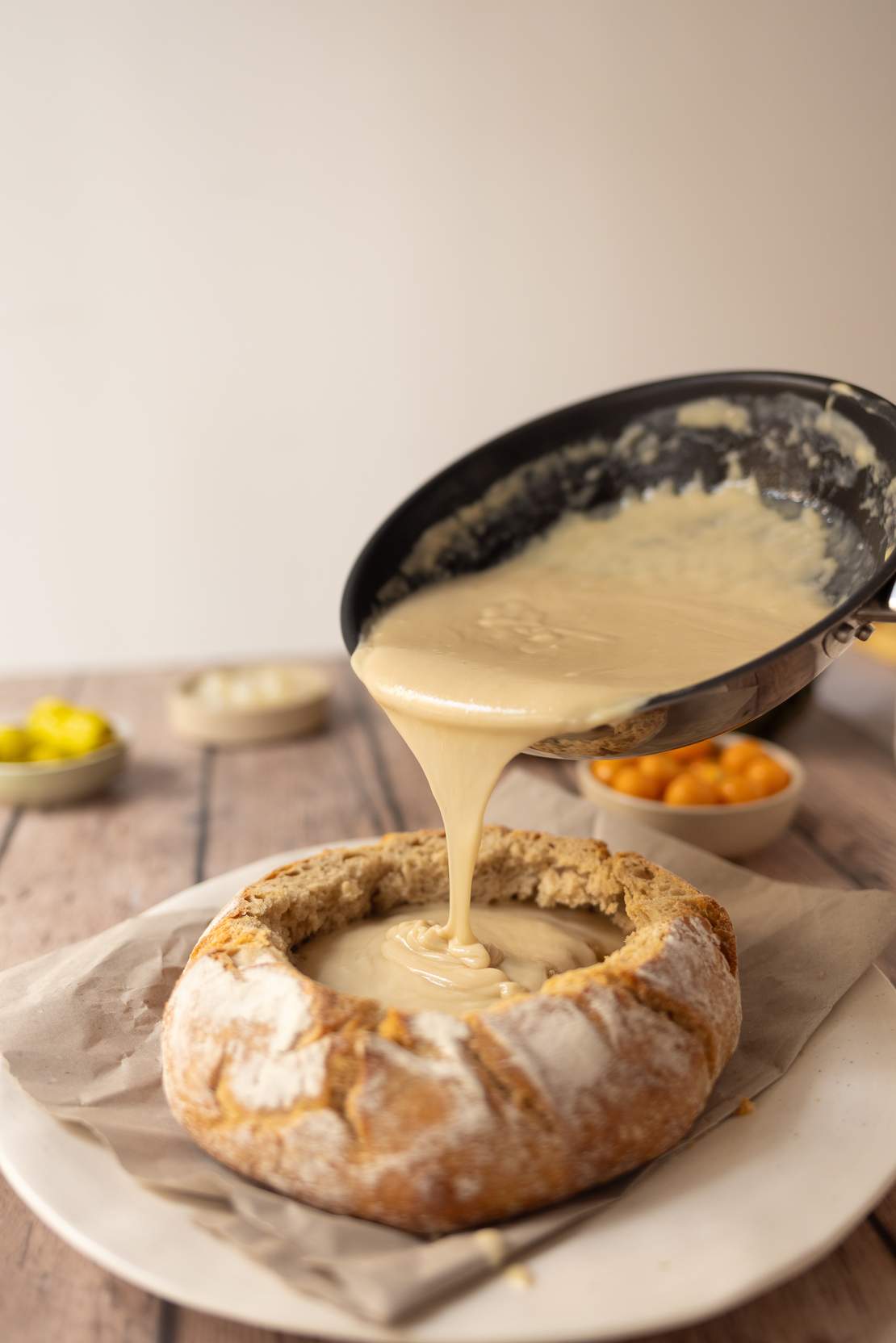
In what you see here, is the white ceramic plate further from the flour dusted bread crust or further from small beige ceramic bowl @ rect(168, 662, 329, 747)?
small beige ceramic bowl @ rect(168, 662, 329, 747)

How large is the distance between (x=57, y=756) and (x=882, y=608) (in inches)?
82.0

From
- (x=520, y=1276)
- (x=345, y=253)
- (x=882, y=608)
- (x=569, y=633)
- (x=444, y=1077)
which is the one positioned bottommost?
(x=520, y=1276)

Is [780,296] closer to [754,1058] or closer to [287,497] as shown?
[287,497]

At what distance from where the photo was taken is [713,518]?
1897 millimetres

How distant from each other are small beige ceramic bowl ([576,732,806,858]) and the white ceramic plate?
810 mm

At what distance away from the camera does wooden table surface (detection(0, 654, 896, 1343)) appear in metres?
1.19

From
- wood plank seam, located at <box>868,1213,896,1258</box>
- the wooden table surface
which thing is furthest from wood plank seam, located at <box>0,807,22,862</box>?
wood plank seam, located at <box>868,1213,896,1258</box>

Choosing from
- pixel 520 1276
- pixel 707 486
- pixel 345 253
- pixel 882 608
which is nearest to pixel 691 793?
pixel 707 486

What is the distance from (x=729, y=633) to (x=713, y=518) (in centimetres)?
31

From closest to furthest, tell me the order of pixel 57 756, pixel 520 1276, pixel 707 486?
pixel 520 1276 → pixel 707 486 → pixel 57 756

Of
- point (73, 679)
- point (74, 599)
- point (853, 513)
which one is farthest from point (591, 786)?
point (74, 599)

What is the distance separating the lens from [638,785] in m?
2.38

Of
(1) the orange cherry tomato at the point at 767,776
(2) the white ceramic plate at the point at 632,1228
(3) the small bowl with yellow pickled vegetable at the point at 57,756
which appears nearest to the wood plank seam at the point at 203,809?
(3) the small bowl with yellow pickled vegetable at the point at 57,756

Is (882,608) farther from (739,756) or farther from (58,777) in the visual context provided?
(58,777)
